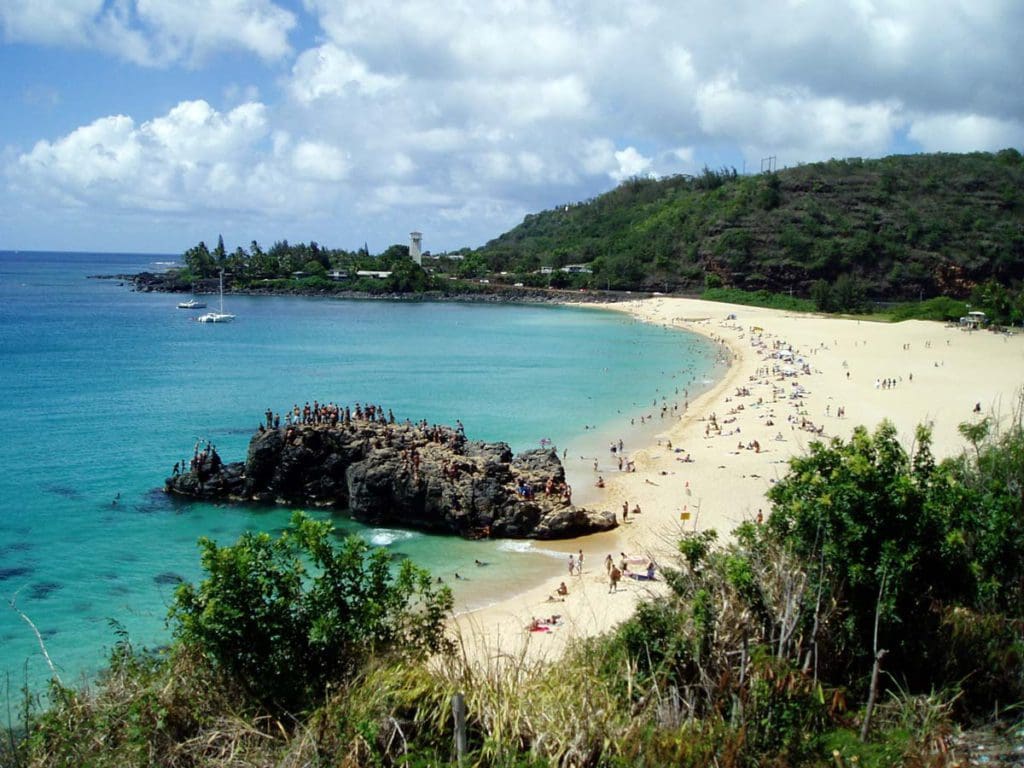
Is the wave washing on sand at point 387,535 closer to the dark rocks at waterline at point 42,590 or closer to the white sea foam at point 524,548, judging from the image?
the white sea foam at point 524,548

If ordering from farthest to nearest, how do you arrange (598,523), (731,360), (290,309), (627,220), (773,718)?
(627,220), (290,309), (731,360), (598,523), (773,718)

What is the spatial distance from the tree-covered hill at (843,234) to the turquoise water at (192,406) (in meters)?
27.1

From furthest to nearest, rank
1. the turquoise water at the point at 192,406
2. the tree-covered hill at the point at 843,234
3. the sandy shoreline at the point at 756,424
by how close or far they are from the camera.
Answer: the tree-covered hill at the point at 843,234, the turquoise water at the point at 192,406, the sandy shoreline at the point at 756,424

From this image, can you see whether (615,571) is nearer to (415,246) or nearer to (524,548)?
(524,548)

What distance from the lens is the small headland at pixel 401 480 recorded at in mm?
25250

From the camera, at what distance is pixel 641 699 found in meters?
9.59

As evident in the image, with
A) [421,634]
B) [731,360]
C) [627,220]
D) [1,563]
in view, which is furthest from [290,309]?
[421,634]

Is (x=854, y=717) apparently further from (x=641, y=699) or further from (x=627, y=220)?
(x=627, y=220)

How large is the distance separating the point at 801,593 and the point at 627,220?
167 metres

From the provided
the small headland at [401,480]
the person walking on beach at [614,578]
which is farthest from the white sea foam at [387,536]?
the person walking on beach at [614,578]

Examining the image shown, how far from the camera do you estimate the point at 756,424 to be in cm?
3934

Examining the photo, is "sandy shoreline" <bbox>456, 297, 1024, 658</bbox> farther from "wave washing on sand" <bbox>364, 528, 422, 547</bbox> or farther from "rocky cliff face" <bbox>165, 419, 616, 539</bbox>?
"wave washing on sand" <bbox>364, 528, 422, 547</bbox>

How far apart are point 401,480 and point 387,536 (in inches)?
75.5

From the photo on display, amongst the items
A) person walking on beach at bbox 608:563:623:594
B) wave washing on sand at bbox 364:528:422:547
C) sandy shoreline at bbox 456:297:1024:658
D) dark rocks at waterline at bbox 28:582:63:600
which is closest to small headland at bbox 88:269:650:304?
sandy shoreline at bbox 456:297:1024:658
